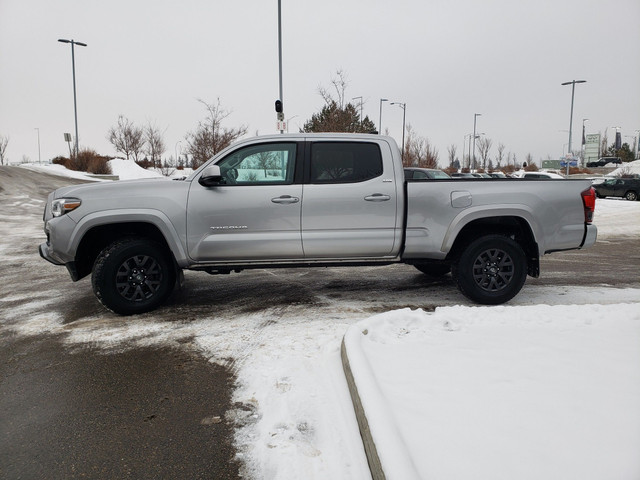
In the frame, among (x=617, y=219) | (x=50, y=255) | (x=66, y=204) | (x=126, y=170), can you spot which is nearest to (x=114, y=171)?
(x=126, y=170)

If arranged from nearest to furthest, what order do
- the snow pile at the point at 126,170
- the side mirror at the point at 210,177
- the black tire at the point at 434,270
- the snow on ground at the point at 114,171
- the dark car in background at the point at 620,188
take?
the side mirror at the point at 210,177 < the black tire at the point at 434,270 < the dark car in background at the point at 620,188 < the snow on ground at the point at 114,171 < the snow pile at the point at 126,170

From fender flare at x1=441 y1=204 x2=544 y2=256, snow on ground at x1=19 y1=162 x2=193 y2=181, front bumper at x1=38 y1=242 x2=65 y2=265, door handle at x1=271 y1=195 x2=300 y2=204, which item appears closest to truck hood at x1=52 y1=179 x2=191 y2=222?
front bumper at x1=38 y1=242 x2=65 y2=265

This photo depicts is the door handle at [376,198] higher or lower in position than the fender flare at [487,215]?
higher

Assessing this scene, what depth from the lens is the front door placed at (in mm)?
4992

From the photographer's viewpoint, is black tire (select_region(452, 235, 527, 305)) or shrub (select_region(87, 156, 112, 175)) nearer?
black tire (select_region(452, 235, 527, 305))

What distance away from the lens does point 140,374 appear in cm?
367

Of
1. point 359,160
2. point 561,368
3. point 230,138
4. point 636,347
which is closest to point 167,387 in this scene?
point 561,368

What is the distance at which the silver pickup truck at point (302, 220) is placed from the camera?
496cm

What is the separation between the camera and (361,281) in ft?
22.6

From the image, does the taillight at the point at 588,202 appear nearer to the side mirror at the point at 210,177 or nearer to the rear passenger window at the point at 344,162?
the rear passenger window at the point at 344,162

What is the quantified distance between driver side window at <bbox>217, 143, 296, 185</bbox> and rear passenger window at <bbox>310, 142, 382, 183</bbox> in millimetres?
282

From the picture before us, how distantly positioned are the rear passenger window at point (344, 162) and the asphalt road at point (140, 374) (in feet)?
4.97

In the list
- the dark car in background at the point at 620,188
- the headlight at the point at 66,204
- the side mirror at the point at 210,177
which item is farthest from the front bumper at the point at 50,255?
the dark car in background at the point at 620,188

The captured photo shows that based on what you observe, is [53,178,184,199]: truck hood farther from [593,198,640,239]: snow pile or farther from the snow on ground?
the snow on ground
